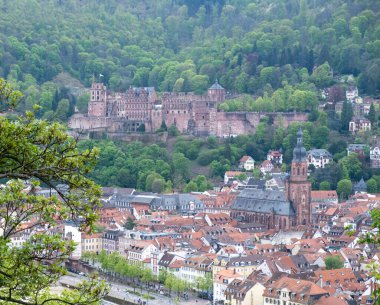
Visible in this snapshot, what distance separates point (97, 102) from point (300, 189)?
40.7 metres

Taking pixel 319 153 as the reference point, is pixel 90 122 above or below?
above

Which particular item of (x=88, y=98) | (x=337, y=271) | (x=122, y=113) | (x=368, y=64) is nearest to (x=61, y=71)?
(x=88, y=98)

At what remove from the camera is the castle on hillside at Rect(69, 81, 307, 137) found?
342 feet

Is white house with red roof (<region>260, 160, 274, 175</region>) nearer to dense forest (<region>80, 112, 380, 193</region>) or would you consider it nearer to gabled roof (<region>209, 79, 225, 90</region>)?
dense forest (<region>80, 112, 380, 193</region>)

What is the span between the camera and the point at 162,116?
106 meters

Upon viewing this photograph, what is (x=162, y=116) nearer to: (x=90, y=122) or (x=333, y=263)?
(x=90, y=122)

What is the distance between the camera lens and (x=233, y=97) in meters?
114

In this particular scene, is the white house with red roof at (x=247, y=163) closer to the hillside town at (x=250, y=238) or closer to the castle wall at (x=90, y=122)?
the hillside town at (x=250, y=238)

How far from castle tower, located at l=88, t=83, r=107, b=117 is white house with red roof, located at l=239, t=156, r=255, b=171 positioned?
21.4 metres

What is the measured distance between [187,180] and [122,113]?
19.8 m

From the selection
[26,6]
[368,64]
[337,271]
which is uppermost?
[26,6]

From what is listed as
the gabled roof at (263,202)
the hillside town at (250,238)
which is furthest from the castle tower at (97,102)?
the gabled roof at (263,202)

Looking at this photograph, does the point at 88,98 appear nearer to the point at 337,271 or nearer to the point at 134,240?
the point at 134,240

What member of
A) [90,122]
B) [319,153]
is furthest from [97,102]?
[319,153]
